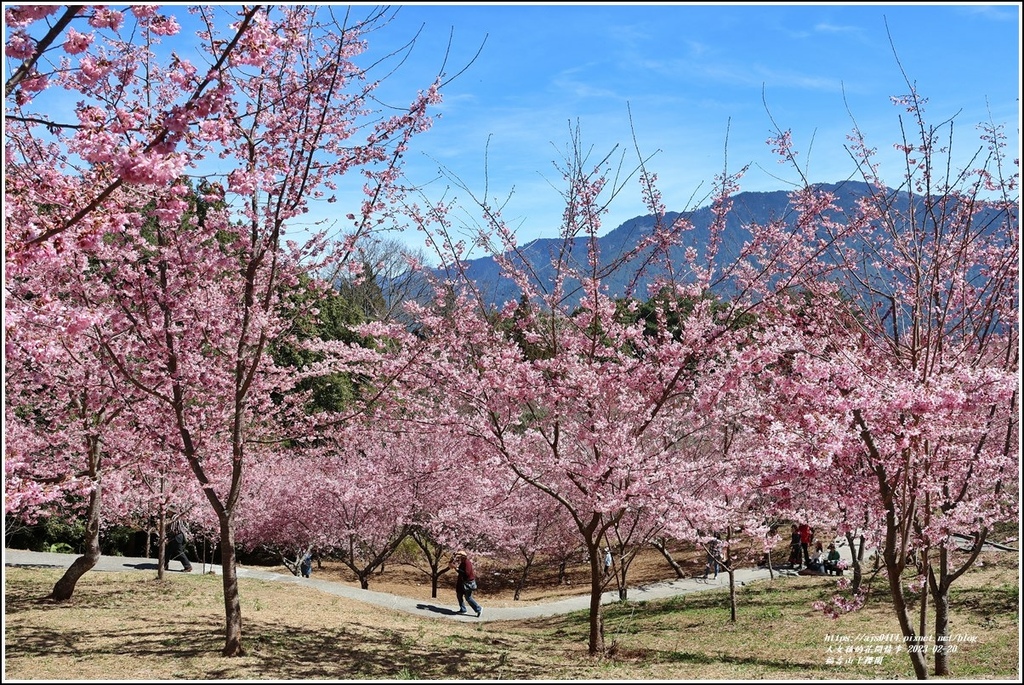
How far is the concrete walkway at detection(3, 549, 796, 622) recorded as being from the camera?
44.2 feet

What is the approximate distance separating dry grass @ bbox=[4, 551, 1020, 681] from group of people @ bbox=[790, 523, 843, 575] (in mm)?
2280

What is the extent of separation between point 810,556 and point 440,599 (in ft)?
28.8

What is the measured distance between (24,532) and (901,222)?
21.3m

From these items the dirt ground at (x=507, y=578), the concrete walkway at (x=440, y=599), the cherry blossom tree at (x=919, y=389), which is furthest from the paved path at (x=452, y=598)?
the cherry blossom tree at (x=919, y=389)

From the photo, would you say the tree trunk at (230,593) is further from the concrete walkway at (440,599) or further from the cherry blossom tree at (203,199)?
the concrete walkway at (440,599)

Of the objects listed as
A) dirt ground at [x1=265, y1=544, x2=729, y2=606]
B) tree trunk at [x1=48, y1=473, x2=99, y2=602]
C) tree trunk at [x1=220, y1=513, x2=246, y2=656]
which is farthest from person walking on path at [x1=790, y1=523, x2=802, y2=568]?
tree trunk at [x1=48, y1=473, x2=99, y2=602]

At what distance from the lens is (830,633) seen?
999 centimetres

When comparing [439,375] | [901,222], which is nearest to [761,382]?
[901,222]

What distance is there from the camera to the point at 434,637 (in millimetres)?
9867

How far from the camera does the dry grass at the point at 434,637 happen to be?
24.0 feet

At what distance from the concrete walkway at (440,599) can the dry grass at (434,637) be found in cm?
76

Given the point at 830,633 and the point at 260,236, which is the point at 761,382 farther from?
the point at 260,236

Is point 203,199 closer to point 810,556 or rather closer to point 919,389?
point 919,389

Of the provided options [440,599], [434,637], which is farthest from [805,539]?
[434,637]
